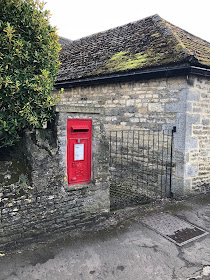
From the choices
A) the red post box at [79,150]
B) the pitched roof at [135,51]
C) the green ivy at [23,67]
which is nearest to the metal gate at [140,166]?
the pitched roof at [135,51]

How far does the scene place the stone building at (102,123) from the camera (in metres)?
3.45

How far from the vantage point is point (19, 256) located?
124 inches

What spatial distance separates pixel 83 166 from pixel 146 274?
196 centimetres

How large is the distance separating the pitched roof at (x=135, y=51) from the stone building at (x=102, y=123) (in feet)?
0.11

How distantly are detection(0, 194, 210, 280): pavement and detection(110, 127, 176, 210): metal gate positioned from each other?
2.00m

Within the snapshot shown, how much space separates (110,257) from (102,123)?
2.27 metres

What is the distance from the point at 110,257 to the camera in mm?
3195

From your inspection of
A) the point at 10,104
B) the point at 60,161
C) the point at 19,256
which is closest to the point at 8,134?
the point at 10,104

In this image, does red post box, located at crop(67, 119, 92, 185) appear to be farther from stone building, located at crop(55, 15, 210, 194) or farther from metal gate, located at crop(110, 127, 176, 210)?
metal gate, located at crop(110, 127, 176, 210)

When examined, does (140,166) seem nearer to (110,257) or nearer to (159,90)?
(159,90)

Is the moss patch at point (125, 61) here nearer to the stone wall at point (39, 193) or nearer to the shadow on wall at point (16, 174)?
the stone wall at point (39, 193)

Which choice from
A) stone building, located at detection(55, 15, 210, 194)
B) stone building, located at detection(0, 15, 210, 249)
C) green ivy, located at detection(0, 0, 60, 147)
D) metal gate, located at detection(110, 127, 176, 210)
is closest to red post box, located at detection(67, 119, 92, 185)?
stone building, located at detection(0, 15, 210, 249)

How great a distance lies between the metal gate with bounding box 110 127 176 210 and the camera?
622 centimetres

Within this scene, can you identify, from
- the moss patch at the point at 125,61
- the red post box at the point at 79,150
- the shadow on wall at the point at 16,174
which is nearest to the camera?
the shadow on wall at the point at 16,174
